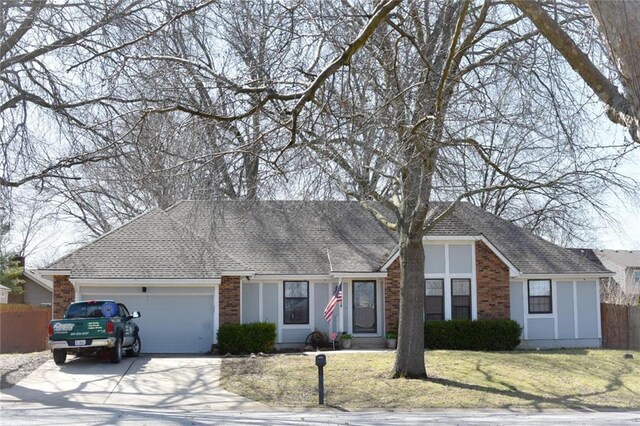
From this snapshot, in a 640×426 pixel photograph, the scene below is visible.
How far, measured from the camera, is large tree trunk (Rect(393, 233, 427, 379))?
1981 centimetres

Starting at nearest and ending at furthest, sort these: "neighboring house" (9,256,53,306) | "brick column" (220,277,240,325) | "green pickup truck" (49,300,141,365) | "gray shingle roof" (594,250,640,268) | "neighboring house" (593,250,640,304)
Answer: "green pickup truck" (49,300,141,365) < "brick column" (220,277,240,325) < "neighboring house" (9,256,53,306) < "neighboring house" (593,250,640,304) < "gray shingle roof" (594,250,640,268)

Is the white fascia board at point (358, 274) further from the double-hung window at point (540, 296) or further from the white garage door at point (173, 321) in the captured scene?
the double-hung window at point (540, 296)

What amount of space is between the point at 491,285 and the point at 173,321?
11492mm

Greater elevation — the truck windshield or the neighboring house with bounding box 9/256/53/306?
the neighboring house with bounding box 9/256/53/306

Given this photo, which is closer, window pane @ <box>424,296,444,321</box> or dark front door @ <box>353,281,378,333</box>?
dark front door @ <box>353,281,378,333</box>

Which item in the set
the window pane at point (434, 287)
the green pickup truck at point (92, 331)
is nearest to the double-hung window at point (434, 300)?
the window pane at point (434, 287)

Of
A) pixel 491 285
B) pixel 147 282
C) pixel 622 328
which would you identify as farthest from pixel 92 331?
pixel 622 328

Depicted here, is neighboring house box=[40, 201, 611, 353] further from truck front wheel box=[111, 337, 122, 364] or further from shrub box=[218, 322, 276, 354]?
truck front wheel box=[111, 337, 122, 364]

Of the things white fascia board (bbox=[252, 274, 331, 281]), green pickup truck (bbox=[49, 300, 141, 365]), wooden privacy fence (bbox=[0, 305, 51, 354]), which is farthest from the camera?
wooden privacy fence (bbox=[0, 305, 51, 354])

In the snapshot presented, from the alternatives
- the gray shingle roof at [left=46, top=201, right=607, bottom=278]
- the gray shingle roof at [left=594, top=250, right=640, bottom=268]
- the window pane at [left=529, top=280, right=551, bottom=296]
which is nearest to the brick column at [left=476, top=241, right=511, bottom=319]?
the gray shingle roof at [left=46, top=201, right=607, bottom=278]

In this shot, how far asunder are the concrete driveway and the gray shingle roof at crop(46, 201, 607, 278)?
4444 mm

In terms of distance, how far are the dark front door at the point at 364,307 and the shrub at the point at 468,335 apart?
236 cm

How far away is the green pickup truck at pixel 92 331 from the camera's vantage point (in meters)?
21.4

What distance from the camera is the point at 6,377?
19891 mm
